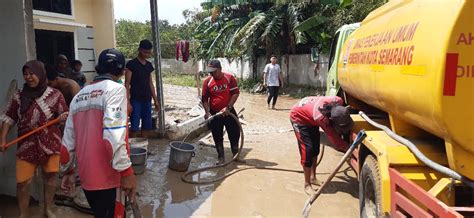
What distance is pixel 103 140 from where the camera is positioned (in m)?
2.87

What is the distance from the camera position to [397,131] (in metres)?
3.63

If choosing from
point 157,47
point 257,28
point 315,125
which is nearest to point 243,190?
point 315,125

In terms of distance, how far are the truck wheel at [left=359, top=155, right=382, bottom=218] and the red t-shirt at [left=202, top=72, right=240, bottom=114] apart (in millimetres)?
2914

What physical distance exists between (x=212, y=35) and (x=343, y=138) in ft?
65.4

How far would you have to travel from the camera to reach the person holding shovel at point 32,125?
3.97m

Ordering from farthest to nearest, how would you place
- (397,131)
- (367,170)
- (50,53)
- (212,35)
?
1. (212,35)
2. (50,53)
3. (367,170)
4. (397,131)

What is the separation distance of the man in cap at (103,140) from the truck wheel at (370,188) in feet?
6.53

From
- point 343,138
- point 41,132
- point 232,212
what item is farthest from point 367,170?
point 41,132

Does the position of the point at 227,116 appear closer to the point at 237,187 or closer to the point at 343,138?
the point at 237,187

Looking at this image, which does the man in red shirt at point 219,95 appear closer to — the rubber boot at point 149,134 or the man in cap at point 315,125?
the man in cap at point 315,125

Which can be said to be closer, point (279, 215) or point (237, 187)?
point (279, 215)

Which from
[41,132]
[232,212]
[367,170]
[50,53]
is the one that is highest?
[50,53]

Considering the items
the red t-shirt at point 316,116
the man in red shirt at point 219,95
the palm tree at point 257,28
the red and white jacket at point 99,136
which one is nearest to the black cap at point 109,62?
the red and white jacket at point 99,136

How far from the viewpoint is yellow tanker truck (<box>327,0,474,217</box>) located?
2416 millimetres
